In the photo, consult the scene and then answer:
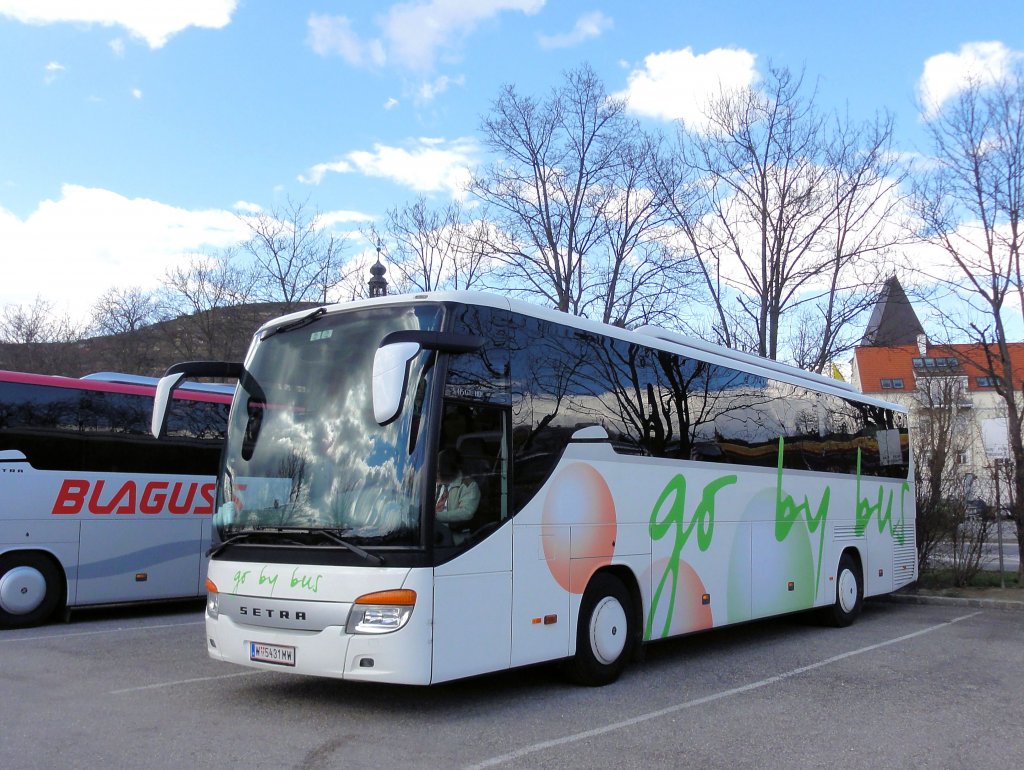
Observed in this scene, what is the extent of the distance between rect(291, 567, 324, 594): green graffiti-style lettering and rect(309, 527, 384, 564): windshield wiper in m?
0.30

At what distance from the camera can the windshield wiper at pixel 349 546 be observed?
719 cm

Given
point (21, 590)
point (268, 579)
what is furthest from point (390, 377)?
point (21, 590)

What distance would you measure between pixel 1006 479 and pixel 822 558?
19.9 feet

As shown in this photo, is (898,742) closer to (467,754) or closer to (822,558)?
(467,754)

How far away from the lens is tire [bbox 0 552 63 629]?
12867 mm

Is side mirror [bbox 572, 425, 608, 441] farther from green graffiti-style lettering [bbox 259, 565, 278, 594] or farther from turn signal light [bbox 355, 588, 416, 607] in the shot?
green graffiti-style lettering [bbox 259, 565, 278, 594]

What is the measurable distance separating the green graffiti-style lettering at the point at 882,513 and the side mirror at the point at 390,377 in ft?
33.8

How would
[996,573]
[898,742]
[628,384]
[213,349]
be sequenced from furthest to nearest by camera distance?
[213,349] → [996,573] → [628,384] → [898,742]

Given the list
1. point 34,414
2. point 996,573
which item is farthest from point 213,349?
point 996,573

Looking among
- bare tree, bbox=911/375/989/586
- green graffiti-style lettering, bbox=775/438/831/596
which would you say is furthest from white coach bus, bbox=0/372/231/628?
bare tree, bbox=911/375/989/586

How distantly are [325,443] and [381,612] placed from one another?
138cm

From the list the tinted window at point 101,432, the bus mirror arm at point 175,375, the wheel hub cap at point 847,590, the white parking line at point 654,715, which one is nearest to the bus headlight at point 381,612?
the white parking line at point 654,715

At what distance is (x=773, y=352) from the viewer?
24.9 metres

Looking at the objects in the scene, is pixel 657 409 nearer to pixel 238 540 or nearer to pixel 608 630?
pixel 608 630
